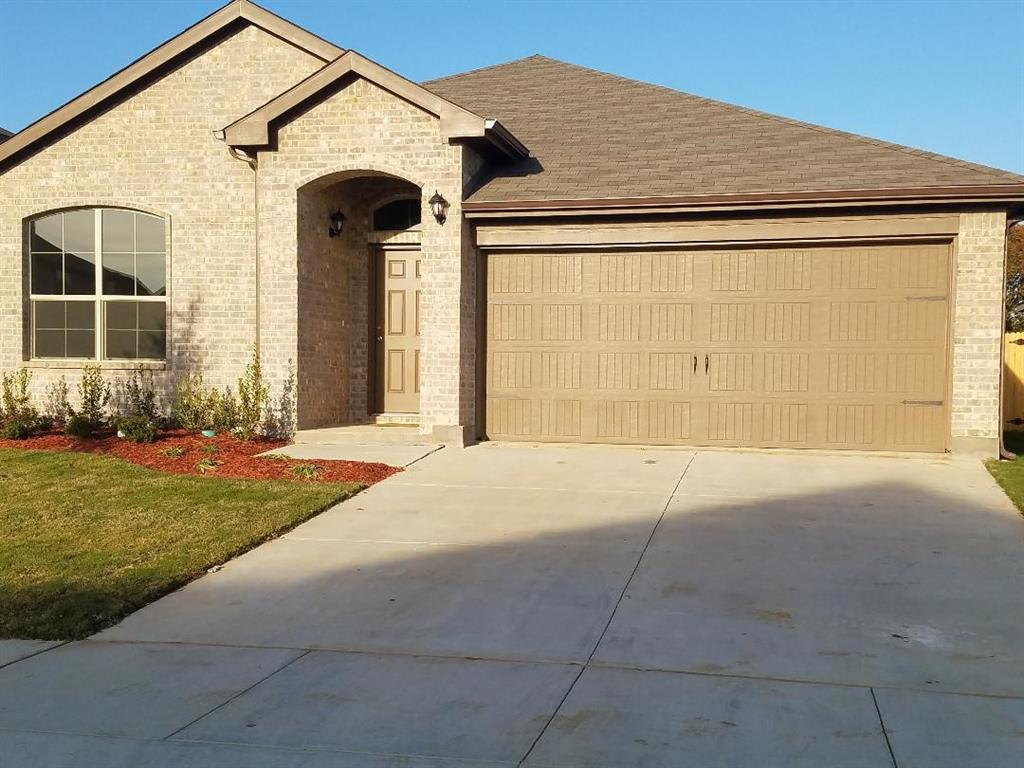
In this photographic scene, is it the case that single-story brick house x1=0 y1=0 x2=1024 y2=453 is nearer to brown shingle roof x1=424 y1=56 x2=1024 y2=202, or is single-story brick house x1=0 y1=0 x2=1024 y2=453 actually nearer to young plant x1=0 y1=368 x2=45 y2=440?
brown shingle roof x1=424 y1=56 x2=1024 y2=202

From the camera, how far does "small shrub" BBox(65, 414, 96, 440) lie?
12.5m

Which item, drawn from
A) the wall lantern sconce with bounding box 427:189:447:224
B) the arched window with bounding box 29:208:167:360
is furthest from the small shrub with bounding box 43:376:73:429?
the wall lantern sconce with bounding box 427:189:447:224

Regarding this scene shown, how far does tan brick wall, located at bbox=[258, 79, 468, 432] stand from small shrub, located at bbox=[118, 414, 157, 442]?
1.77 meters

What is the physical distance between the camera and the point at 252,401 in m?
13.1

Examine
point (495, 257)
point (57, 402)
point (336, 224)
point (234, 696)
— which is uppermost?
point (336, 224)

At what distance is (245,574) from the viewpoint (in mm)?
7012

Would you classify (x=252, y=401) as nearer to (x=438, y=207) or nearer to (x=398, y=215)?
(x=398, y=215)

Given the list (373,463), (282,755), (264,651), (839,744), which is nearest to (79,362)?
(373,463)

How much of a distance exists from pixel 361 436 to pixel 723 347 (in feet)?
15.8

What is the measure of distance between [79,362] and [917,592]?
11993 mm

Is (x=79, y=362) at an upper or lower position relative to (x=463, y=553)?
upper

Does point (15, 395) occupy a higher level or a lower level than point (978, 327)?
lower

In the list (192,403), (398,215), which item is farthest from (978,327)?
(192,403)

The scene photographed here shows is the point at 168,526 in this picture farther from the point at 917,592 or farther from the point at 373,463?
the point at 917,592
